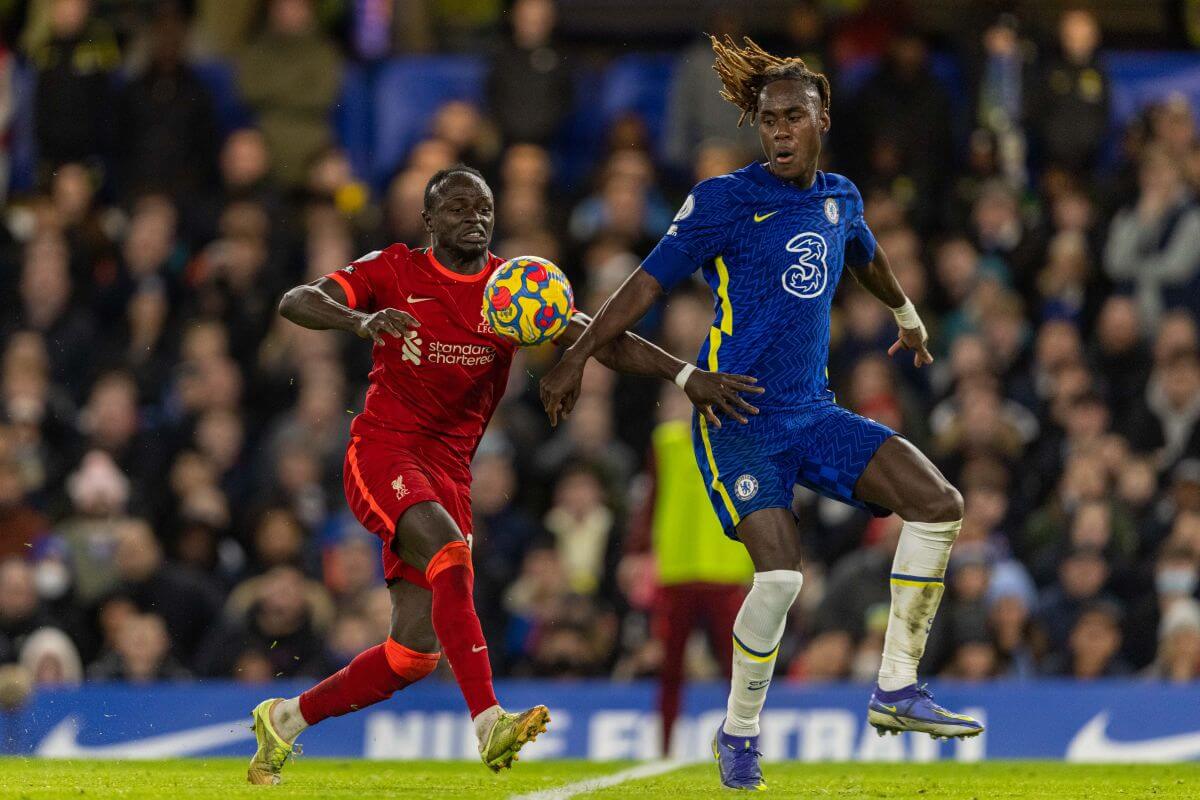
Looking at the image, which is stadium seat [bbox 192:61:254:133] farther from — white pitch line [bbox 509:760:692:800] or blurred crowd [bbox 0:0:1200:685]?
white pitch line [bbox 509:760:692:800]

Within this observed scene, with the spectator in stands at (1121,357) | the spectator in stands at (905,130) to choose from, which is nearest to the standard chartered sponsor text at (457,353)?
the spectator in stands at (1121,357)

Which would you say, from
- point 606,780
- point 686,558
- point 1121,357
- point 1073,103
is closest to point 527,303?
point 606,780

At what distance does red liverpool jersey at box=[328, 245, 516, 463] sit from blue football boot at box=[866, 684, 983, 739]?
1.98 metres

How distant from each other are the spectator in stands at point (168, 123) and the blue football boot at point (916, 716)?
9.42m

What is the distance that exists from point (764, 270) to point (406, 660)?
2128 millimetres

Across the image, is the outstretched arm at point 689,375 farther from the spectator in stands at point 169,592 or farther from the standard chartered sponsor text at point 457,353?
the spectator in stands at point 169,592

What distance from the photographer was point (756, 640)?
8609mm

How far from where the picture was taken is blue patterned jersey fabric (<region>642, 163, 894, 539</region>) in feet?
28.1

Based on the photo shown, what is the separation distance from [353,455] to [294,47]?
28.2 ft

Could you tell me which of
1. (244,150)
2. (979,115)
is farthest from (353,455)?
(979,115)

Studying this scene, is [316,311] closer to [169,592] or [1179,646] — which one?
[169,592]

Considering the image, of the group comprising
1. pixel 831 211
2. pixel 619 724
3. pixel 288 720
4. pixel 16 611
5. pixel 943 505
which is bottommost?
pixel 619 724

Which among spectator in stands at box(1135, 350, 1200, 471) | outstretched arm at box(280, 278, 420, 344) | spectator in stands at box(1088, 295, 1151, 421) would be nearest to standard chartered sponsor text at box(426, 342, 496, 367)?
outstretched arm at box(280, 278, 420, 344)

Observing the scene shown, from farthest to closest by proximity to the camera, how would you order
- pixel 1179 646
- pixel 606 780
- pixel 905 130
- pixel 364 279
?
1. pixel 905 130
2. pixel 1179 646
3. pixel 606 780
4. pixel 364 279
